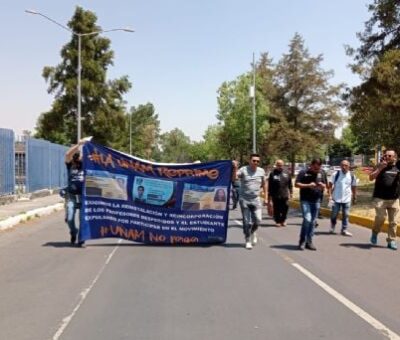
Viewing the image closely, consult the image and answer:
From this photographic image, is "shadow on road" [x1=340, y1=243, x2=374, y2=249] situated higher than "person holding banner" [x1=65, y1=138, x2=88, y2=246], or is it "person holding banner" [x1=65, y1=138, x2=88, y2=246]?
"person holding banner" [x1=65, y1=138, x2=88, y2=246]

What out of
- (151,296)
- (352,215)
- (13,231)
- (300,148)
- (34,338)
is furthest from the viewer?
(300,148)

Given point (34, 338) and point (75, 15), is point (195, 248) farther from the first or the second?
point (75, 15)

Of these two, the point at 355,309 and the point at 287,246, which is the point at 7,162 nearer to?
the point at 287,246

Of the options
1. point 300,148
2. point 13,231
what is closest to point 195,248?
point 13,231

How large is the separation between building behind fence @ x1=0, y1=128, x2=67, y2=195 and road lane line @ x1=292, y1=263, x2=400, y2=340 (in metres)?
16.0

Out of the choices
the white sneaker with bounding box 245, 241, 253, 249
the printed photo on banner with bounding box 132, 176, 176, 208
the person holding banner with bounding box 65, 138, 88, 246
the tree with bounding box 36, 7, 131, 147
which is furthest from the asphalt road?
the tree with bounding box 36, 7, 131, 147

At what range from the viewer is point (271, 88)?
64.5 m

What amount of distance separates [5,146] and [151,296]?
16808 millimetres

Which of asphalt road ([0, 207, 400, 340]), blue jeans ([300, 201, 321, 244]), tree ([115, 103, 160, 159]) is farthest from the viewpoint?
tree ([115, 103, 160, 159])

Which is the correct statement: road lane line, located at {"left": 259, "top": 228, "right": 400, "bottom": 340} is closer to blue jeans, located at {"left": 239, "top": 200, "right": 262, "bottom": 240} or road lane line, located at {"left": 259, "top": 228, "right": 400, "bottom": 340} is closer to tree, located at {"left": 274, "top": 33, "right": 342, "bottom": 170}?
blue jeans, located at {"left": 239, "top": 200, "right": 262, "bottom": 240}

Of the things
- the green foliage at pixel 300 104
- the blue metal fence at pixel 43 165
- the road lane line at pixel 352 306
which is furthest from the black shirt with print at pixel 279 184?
the green foliage at pixel 300 104

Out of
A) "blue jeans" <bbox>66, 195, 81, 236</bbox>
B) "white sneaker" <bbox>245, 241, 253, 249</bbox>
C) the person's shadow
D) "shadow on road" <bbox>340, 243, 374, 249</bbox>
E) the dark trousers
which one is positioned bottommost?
the person's shadow

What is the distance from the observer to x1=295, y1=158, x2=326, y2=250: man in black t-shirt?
37.2 feet

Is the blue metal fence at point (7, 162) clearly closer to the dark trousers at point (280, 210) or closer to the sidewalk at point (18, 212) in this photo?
the sidewalk at point (18, 212)
